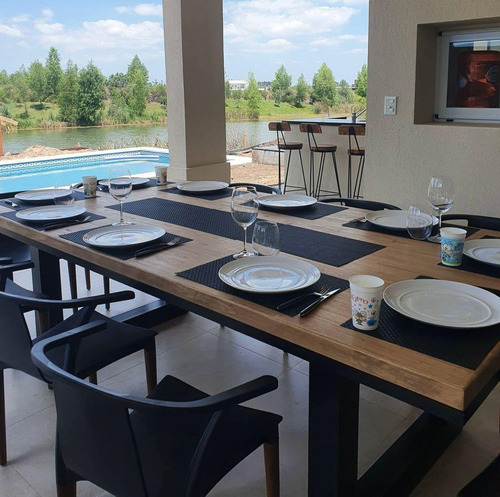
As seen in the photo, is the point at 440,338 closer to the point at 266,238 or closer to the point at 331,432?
the point at 331,432

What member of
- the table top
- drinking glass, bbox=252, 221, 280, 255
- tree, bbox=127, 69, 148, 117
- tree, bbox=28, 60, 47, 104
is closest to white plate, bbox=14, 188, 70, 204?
the table top

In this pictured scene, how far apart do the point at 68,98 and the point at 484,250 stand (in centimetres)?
1512

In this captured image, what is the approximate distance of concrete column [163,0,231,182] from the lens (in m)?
4.92

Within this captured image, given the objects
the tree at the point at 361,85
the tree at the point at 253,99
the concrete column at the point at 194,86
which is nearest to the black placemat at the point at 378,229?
the concrete column at the point at 194,86

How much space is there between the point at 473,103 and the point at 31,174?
27.1 feet

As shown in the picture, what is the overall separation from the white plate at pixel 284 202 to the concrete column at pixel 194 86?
9.12 ft

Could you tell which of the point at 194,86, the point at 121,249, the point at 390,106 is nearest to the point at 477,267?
the point at 121,249

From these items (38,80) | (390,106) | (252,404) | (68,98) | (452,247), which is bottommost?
(252,404)

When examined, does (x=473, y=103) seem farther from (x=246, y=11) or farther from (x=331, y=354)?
(x=246, y=11)

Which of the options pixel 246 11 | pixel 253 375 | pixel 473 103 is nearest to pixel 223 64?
pixel 473 103

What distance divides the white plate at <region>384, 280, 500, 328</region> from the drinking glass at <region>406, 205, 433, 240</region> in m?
0.50

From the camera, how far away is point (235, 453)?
128 cm

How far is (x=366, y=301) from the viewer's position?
1.12 m

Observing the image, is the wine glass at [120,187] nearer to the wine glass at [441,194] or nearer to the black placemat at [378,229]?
the black placemat at [378,229]
